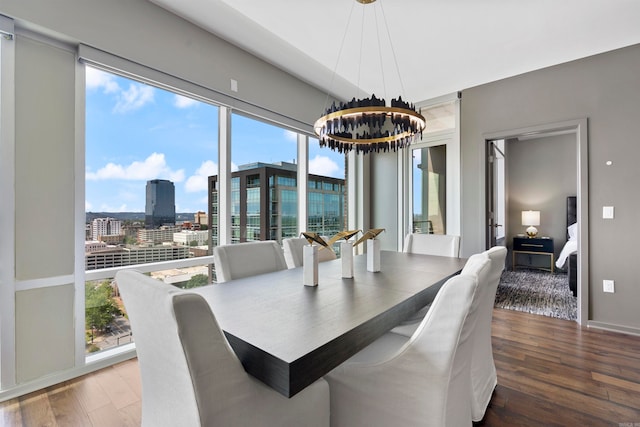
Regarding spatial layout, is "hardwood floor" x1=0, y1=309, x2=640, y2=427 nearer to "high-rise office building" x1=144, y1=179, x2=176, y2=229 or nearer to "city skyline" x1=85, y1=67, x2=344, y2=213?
"high-rise office building" x1=144, y1=179, x2=176, y2=229

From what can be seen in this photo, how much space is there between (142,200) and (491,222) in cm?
394

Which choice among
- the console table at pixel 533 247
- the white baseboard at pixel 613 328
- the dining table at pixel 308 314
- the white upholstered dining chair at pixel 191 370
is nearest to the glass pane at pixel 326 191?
the dining table at pixel 308 314

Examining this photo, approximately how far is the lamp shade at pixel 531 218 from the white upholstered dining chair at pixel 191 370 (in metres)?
6.06

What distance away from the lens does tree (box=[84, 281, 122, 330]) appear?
2.21 metres

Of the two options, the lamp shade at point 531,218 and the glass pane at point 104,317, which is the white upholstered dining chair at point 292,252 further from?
the lamp shade at point 531,218

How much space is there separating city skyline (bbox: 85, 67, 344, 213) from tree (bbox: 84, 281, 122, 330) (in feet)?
1.93

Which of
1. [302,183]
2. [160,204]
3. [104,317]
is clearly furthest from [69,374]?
[302,183]

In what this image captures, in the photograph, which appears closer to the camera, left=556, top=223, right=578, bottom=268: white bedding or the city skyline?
the city skyline

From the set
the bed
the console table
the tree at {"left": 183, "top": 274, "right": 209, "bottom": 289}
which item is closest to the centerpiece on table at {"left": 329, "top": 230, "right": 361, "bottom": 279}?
the tree at {"left": 183, "top": 274, "right": 209, "bottom": 289}

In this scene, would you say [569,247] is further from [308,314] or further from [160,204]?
[160,204]

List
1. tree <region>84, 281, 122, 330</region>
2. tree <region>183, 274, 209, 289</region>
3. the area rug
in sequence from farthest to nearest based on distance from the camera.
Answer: the area rug → tree <region>183, 274, 209, 289</region> → tree <region>84, 281, 122, 330</region>

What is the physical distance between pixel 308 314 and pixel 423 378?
0.47 metres

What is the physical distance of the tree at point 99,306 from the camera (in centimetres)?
221

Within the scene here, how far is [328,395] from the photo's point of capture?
3.80ft
